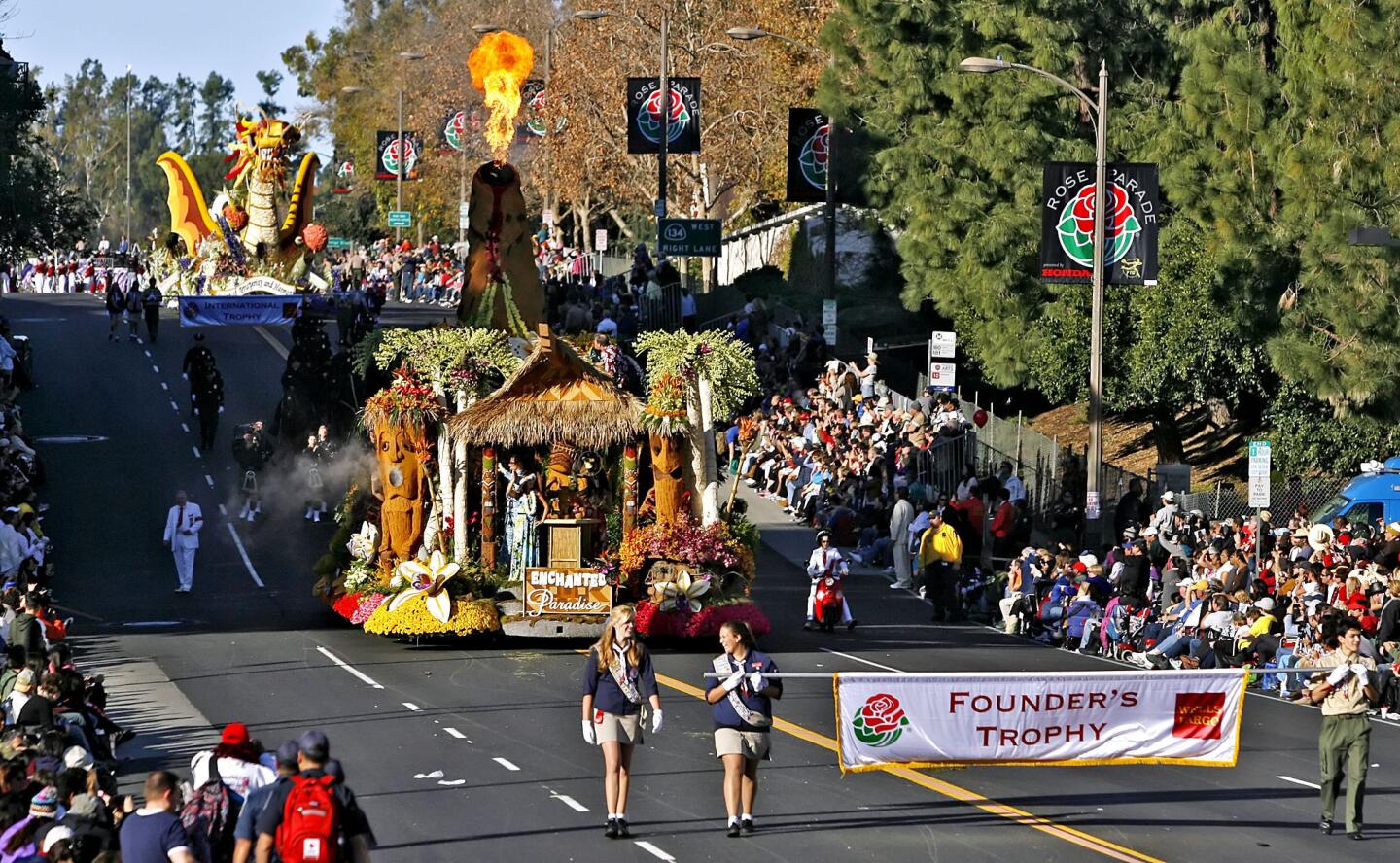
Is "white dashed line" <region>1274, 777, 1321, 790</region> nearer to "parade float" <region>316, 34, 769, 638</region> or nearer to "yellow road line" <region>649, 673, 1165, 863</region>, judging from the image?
"yellow road line" <region>649, 673, 1165, 863</region>

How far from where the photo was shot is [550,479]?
27.1 m

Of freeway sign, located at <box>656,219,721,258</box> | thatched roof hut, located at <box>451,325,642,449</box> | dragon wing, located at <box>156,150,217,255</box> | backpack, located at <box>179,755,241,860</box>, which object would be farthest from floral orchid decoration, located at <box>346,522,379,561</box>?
dragon wing, located at <box>156,150,217,255</box>

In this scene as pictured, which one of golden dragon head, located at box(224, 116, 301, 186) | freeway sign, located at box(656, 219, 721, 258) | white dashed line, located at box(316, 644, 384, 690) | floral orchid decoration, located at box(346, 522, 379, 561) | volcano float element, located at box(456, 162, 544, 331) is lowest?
white dashed line, located at box(316, 644, 384, 690)

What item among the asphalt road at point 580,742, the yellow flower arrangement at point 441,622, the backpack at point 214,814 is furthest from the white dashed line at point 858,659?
the backpack at point 214,814

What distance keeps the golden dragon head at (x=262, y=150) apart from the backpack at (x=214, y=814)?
53.2m

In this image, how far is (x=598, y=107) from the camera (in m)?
64.6

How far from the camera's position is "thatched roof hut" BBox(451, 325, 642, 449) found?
26.4 m

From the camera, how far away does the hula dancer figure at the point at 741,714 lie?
15859 mm

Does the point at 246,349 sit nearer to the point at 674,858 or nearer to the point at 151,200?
the point at 674,858

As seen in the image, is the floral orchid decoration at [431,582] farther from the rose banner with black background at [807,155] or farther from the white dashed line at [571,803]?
the rose banner with black background at [807,155]

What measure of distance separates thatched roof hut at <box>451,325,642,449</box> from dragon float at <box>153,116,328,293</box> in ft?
113

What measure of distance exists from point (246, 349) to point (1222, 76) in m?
26.4

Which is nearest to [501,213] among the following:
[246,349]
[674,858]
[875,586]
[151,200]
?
[875,586]

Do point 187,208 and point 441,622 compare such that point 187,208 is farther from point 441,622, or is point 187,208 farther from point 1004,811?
point 1004,811
